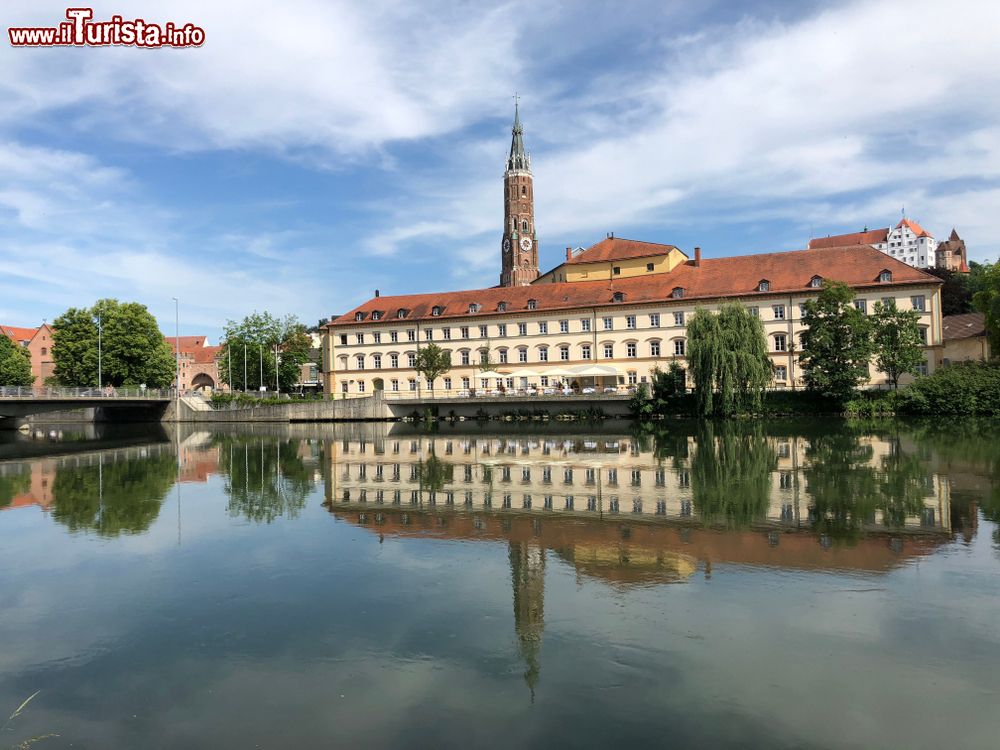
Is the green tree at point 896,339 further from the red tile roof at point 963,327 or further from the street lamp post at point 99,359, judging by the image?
the street lamp post at point 99,359

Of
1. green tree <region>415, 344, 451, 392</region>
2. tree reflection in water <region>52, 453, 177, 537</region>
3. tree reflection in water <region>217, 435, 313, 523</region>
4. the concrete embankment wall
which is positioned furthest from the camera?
green tree <region>415, 344, 451, 392</region>

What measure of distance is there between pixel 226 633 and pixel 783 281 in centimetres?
5219

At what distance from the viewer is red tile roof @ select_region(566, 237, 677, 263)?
207ft

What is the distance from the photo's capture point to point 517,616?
27.0 ft

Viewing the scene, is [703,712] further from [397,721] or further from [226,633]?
[226,633]

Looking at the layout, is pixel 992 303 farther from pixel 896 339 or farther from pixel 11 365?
pixel 11 365

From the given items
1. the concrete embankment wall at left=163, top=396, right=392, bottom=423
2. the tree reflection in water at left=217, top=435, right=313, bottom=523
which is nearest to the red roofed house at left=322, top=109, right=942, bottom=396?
the concrete embankment wall at left=163, top=396, right=392, bottom=423

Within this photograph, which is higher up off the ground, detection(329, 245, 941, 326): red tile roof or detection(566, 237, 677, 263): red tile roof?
detection(566, 237, 677, 263): red tile roof

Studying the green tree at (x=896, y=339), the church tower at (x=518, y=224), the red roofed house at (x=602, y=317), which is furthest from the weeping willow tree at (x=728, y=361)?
the church tower at (x=518, y=224)

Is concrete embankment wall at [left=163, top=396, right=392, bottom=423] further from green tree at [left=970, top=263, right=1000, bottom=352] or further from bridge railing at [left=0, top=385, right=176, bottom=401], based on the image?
green tree at [left=970, top=263, right=1000, bottom=352]

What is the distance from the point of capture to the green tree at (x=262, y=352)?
76562mm

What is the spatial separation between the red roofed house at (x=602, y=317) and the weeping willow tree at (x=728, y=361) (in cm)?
508

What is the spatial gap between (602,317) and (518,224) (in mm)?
51516

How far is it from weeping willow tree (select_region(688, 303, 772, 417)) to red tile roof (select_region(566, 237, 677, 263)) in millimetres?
19593
